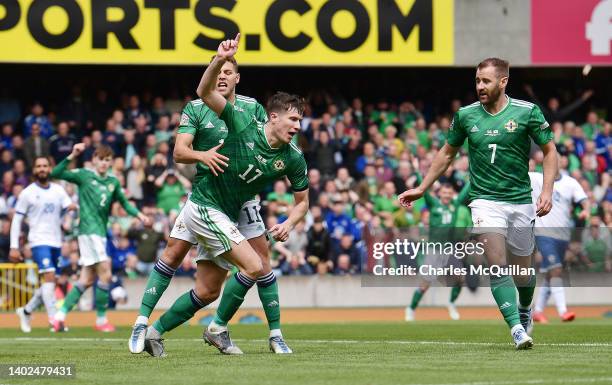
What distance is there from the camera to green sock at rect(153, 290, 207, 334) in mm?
A: 10508

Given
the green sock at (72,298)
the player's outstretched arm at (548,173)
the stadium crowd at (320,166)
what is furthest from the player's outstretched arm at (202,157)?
the stadium crowd at (320,166)

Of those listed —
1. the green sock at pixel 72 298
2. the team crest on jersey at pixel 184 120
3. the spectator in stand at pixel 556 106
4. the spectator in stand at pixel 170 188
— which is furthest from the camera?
the spectator in stand at pixel 556 106

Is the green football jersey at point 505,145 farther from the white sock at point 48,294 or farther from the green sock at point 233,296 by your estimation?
the white sock at point 48,294

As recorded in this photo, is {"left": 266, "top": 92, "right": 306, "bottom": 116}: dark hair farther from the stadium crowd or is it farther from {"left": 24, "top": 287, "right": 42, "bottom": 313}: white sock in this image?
the stadium crowd

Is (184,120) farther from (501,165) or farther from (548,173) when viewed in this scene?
(548,173)

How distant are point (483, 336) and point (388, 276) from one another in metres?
9.46

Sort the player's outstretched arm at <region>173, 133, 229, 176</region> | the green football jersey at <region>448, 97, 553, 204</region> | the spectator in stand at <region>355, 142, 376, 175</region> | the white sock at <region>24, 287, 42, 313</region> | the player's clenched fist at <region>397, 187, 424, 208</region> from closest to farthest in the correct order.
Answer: the player's outstretched arm at <region>173, 133, 229, 176</region>, the green football jersey at <region>448, 97, 553, 204</region>, the player's clenched fist at <region>397, 187, 424, 208</region>, the white sock at <region>24, 287, 42, 313</region>, the spectator in stand at <region>355, 142, 376, 175</region>

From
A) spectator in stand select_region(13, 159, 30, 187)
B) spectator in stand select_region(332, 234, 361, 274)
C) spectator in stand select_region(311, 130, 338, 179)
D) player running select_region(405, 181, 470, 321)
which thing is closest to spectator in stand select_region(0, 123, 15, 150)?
spectator in stand select_region(13, 159, 30, 187)

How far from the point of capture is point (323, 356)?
33.5 ft

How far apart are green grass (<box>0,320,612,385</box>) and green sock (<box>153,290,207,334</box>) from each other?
292 mm

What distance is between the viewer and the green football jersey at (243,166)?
33.4ft

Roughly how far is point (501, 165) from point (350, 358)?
2194 millimetres

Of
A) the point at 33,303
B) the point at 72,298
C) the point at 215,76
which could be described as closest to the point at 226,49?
the point at 215,76

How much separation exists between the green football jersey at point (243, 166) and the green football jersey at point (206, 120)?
804 mm
